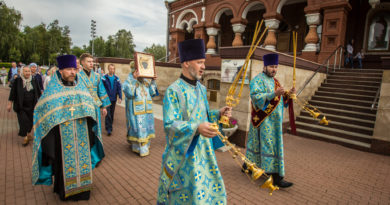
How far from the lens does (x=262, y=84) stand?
404 cm

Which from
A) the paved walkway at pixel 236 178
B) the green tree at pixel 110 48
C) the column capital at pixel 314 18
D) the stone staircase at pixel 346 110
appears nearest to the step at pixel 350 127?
the stone staircase at pixel 346 110

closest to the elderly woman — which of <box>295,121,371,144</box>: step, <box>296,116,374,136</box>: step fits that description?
<box>295,121,371,144</box>: step

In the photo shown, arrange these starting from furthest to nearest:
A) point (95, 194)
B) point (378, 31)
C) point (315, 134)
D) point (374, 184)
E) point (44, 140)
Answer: point (378, 31)
point (315, 134)
point (374, 184)
point (95, 194)
point (44, 140)

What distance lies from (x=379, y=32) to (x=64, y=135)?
53.5ft

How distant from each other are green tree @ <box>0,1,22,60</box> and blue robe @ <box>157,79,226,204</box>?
142 feet

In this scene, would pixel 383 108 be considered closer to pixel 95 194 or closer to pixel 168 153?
pixel 168 153

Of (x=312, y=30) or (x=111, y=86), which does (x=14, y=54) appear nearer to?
(x=111, y=86)

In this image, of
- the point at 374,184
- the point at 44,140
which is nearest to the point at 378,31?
the point at 374,184

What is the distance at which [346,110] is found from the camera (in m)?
8.18

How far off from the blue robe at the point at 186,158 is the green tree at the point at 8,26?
4339 cm

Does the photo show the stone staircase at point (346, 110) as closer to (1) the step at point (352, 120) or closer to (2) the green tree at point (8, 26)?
(1) the step at point (352, 120)

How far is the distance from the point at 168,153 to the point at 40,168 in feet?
7.66

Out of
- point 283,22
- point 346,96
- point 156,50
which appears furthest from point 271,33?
point 156,50

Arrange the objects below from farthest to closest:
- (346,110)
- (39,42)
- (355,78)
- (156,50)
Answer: (156,50), (39,42), (355,78), (346,110)
